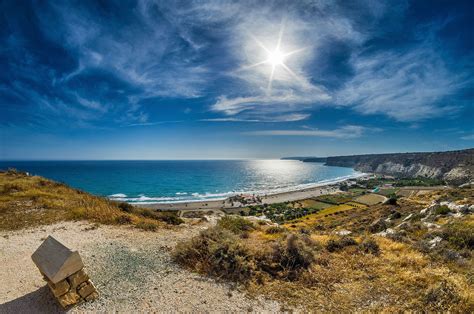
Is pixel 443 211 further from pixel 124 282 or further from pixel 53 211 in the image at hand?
pixel 53 211

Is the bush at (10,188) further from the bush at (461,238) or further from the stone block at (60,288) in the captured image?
the bush at (461,238)

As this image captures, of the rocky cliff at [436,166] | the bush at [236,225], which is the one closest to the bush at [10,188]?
the bush at [236,225]

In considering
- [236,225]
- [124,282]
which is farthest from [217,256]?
[236,225]

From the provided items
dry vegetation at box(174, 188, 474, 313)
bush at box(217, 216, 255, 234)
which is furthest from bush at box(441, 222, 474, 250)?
bush at box(217, 216, 255, 234)

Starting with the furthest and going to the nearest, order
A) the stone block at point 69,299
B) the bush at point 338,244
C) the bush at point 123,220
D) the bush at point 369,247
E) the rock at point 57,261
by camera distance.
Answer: the bush at point 123,220
the bush at point 338,244
the bush at point 369,247
the stone block at point 69,299
the rock at point 57,261

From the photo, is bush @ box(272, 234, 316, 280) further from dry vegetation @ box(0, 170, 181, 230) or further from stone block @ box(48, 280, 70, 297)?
dry vegetation @ box(0, 170, 181, 230)
